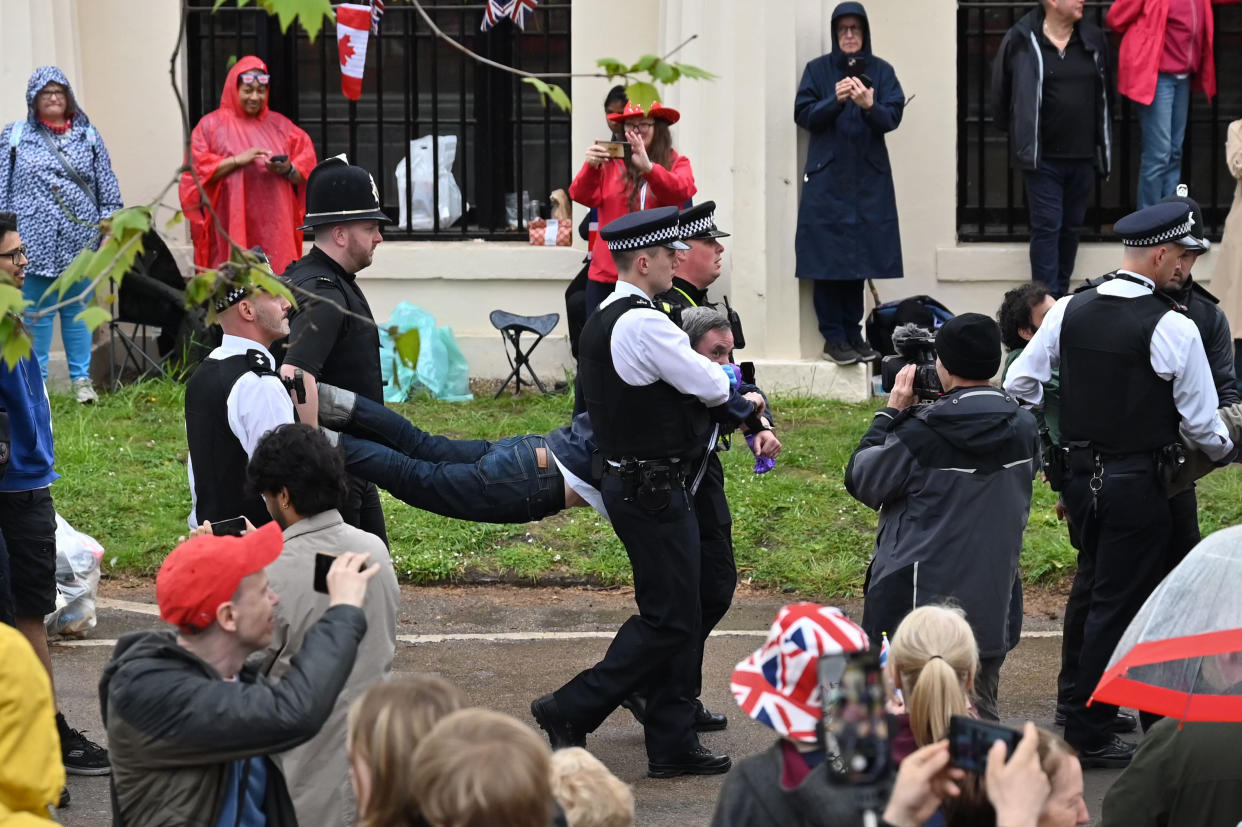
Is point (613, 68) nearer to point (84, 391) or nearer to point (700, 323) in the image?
point (700, 323)

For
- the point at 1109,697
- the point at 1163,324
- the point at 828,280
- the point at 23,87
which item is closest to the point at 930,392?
the point at 1163,324

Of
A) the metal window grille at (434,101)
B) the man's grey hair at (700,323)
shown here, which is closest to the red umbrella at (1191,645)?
the man's grey hair at (700,323)

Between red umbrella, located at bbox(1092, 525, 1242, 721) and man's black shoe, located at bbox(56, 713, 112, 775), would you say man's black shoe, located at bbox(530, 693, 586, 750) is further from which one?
red umbrella, located at bbox(1092, 525, 1242, 721)

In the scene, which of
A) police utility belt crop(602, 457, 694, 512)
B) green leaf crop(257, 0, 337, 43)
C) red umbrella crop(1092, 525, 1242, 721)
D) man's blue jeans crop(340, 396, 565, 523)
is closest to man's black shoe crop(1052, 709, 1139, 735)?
police utility belt crop(602, 457, 694, 512)

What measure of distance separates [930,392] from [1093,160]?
6.99 metres

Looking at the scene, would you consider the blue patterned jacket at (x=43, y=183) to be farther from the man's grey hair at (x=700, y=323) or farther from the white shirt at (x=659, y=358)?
the white shirt at (x=659, y=358)

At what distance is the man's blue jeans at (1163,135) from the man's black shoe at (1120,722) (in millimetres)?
6534

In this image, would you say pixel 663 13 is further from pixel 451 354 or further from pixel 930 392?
pixel 930 392

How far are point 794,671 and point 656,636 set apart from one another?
9.62 ft

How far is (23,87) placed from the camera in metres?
12.8

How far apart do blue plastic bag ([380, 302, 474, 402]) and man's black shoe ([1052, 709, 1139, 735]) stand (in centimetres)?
654

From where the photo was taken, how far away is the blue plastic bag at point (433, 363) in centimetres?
1262

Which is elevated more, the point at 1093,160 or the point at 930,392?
the point at 1093,160

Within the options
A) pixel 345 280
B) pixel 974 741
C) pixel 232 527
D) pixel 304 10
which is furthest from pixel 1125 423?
pixel 304 10
